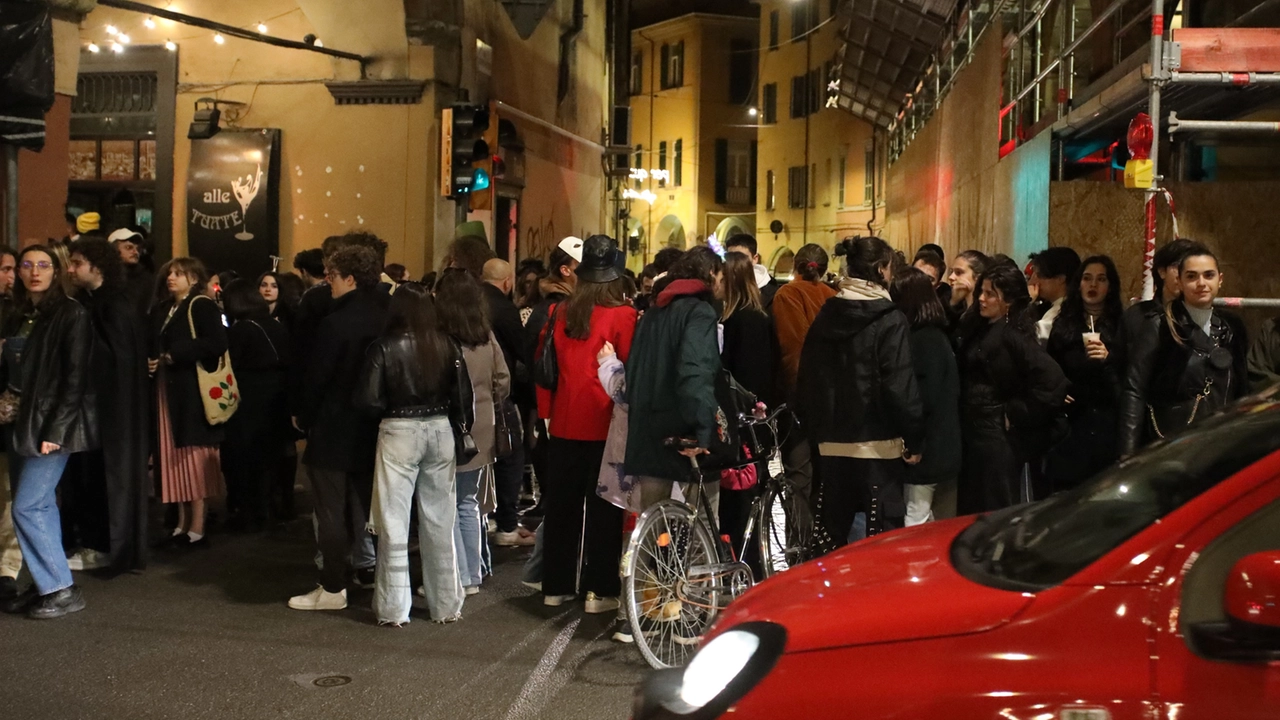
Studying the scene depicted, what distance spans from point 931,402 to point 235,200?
41.3 ft

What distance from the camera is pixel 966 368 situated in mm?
6480

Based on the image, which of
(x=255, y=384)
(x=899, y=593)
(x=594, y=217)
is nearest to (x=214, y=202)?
(x=255, y=384)

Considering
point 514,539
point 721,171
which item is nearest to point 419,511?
point 514,539

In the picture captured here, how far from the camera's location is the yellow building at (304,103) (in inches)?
640

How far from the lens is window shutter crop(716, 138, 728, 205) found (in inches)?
2119

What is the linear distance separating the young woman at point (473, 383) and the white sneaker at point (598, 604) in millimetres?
803

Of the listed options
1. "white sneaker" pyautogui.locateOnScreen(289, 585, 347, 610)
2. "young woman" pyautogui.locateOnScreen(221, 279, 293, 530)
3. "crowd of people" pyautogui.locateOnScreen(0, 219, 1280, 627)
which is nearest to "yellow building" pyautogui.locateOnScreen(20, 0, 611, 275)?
"young woman" pyautogui.locateOnScreen(221, 279, 293, 530)

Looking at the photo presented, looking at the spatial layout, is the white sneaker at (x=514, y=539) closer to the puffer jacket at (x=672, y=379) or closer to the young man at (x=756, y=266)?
the young man at (x=756, y=266)

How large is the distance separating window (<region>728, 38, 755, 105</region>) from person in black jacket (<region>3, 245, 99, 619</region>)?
47980 mm

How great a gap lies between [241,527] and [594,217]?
17.0 m

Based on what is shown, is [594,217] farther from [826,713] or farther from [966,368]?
[826,713]

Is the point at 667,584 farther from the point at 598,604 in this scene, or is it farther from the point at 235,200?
the point at 235,200

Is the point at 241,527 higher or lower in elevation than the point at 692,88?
lower

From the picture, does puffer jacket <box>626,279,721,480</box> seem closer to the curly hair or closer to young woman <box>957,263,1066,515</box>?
young woman <box>957,263,1066,515</box>
